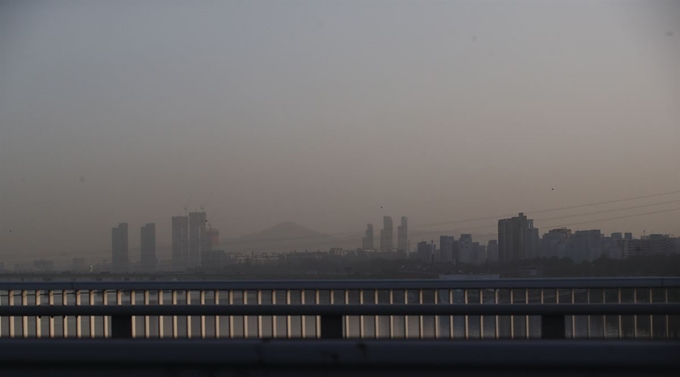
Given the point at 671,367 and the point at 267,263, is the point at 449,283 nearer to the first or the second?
the point at 267,263

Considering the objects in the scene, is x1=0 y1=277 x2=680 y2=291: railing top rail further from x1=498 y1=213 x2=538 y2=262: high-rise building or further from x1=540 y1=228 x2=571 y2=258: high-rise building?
x1=498 y1=213 x2=538 y2=262: high-rise building

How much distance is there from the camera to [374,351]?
5277mm

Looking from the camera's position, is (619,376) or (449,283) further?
(449,283)

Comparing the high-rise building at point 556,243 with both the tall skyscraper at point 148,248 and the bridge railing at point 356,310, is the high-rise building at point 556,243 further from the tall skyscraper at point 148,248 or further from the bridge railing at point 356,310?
the tall skyscraper at point 148,248

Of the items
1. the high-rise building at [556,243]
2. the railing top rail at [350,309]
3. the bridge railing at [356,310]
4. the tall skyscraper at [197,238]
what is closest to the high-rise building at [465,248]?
the high-rise building at [556,243]

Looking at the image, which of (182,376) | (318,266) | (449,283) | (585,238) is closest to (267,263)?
(318,266)

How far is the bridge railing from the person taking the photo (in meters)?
9.02

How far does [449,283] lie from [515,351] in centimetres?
678

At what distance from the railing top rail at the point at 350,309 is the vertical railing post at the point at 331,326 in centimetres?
7

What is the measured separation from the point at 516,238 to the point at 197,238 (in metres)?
7.99

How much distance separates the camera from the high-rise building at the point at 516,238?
58.2ft

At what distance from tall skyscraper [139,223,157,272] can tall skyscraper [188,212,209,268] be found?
0.90 m

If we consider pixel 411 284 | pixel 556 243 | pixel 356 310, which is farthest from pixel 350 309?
pixel 556 243

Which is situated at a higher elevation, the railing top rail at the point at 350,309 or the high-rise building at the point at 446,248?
the high-rise building at the point at 446,248
